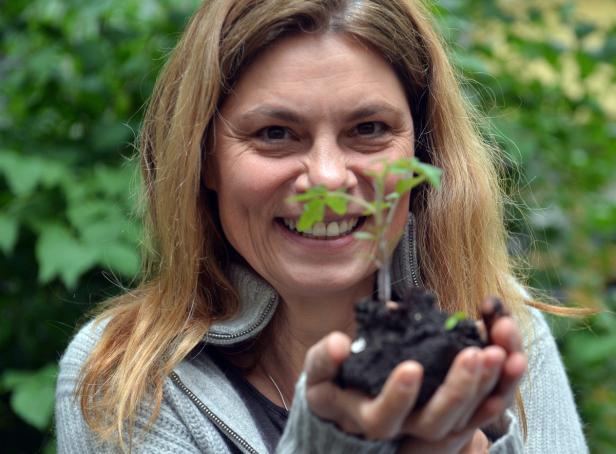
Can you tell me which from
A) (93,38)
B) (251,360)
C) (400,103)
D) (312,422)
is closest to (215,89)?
(400,103)

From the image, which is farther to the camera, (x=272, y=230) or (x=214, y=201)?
(x=214, y=201)

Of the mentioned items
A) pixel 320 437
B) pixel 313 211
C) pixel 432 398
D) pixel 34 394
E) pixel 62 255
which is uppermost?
pixel 313 211

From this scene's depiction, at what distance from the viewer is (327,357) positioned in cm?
114

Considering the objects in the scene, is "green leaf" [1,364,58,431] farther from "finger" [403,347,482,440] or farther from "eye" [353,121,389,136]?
"finger" [403,347,482,440]

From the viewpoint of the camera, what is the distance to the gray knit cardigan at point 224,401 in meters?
1.76

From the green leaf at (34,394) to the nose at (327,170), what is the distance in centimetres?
122

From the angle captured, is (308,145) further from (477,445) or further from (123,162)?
(123,162)

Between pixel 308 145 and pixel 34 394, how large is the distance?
1284 mm

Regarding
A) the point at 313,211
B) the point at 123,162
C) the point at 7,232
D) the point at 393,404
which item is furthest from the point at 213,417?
the point at 123,162

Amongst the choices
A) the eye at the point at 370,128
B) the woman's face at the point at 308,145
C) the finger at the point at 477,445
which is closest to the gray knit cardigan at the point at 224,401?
the woman's face at the point at 308,145

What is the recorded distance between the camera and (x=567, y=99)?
332 cm

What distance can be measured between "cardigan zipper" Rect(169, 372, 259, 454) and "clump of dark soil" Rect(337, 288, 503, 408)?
1.93 ft

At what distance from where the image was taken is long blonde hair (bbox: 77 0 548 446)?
1.74m

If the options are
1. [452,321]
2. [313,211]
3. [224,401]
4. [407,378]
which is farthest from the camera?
[224,401]
